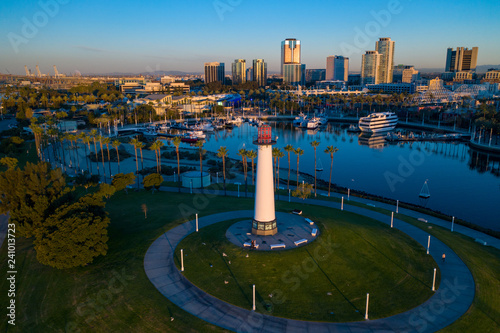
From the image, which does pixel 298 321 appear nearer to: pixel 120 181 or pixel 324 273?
pixel 324 273

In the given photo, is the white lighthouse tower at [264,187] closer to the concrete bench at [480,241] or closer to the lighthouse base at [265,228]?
the lighthouse base at [265,228]

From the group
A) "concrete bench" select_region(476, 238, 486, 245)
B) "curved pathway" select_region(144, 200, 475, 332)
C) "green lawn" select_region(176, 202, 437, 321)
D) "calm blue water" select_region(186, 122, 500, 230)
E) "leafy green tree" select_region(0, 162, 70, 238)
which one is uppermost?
"leafy green tree" select_region(0, 162, 70, 238)

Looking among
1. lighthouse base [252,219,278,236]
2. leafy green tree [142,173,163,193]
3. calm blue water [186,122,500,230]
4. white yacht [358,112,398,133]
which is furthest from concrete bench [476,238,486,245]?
white yacht [358,112,398,133]

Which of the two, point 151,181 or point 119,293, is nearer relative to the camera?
point 119,293

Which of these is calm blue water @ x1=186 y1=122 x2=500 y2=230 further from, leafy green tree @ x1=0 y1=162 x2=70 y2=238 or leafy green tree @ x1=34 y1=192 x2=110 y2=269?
leafy green tree @ x1=0 y1=162 x2=70 y2=238

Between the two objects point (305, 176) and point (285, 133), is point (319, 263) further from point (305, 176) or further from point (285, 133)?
point (285, 133)

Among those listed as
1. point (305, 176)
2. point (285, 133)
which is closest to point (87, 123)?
point (285, 133)

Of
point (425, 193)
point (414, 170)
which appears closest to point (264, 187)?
point (425, 193)
